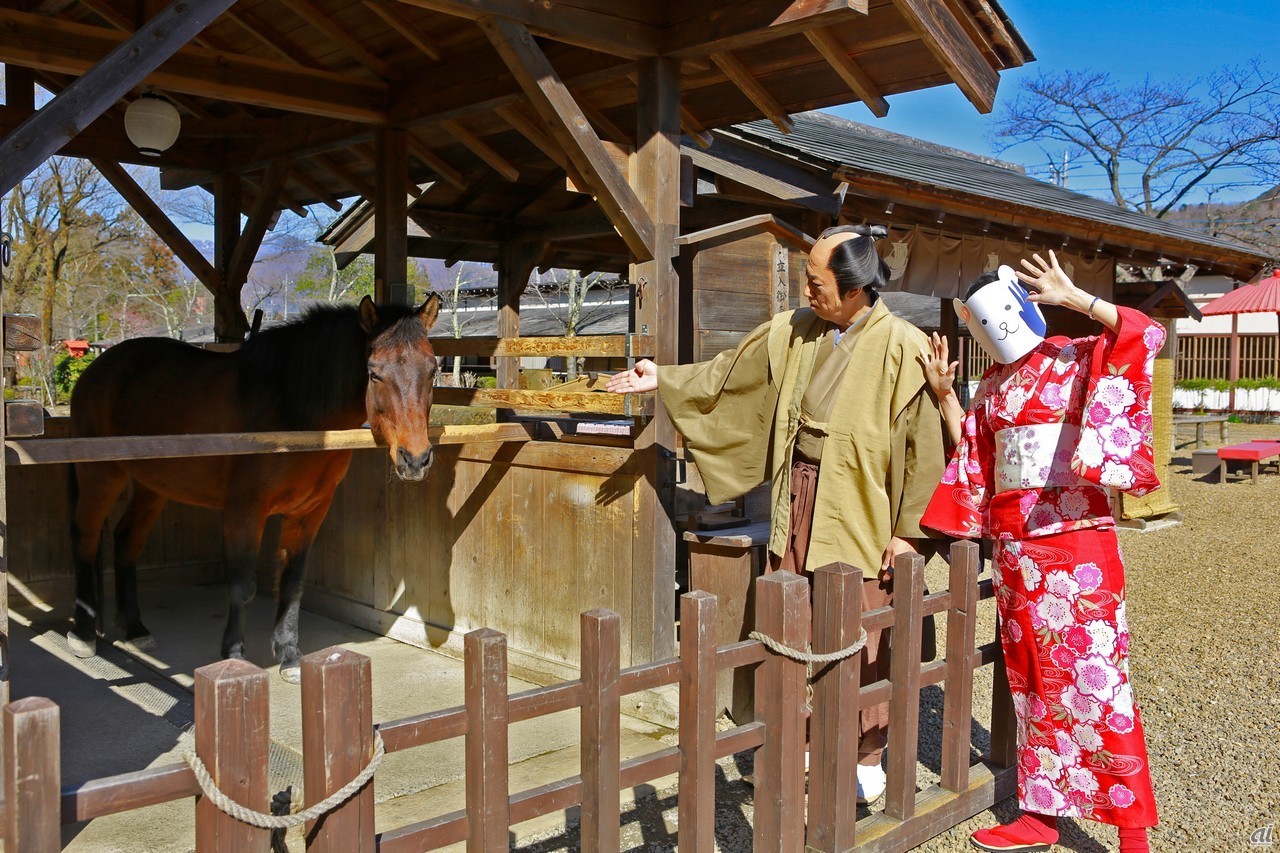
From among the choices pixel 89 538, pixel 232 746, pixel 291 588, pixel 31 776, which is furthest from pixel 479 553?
pixel 31 776

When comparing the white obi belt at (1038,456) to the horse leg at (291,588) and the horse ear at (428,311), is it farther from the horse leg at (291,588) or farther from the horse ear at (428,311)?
the horse leg at (291,588)

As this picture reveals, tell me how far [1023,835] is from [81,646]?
197 inches

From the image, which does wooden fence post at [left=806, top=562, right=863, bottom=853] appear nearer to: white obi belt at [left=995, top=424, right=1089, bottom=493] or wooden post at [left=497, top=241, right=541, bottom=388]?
white obi belt at [left=995, top=424, right=1089, bottom=493]

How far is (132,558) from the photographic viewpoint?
18.9 feet

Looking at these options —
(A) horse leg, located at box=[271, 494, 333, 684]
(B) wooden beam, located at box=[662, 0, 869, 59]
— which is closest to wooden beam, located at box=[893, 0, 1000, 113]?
(B) wooden beam, located at box=[662, 0, 869, 59]

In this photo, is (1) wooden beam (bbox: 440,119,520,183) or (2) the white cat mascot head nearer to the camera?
(2) the white cat mascot head

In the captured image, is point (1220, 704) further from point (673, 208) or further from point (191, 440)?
point (191, 440)

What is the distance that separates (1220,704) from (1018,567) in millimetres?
2634

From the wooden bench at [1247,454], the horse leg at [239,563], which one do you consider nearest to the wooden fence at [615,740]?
the horse leg at [239,563]

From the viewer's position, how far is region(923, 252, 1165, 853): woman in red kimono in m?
2.84

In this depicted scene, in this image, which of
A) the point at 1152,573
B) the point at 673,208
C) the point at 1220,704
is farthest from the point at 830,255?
the point at 1152,573

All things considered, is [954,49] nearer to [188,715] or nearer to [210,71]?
[210,71]

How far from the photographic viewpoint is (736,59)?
4418 mm

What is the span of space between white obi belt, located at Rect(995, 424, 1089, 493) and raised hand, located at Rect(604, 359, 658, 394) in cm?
140
